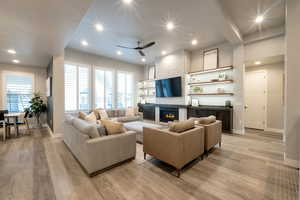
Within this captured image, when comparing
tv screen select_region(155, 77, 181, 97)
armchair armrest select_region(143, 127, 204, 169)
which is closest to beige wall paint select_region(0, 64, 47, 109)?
tv screen select_region(155, 77, 181, 97)

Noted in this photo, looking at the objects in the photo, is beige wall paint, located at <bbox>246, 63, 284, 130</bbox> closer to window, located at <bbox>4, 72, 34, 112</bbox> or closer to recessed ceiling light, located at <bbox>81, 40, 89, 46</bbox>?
recessed ceiling light, located at <bbox>81, 40, 89, 46</bbox>

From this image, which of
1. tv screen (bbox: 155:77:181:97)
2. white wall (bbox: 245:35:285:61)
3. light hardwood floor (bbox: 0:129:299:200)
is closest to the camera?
light hardwood floor (bbox: 0:129:299:200)

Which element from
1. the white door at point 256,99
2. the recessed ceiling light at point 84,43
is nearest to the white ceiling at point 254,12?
the white door at point 256,99

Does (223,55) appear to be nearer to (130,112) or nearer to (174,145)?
(130,112)

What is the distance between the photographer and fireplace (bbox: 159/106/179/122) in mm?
6025

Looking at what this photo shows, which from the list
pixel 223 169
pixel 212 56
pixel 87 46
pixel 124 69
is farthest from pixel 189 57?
pixel 223 169

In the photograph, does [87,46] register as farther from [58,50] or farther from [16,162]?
[16,162]

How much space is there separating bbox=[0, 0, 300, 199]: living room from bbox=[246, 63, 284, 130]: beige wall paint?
1.5 inches

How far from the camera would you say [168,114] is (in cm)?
632

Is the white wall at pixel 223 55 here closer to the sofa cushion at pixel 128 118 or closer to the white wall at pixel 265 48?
the white wall at pixel 265 48

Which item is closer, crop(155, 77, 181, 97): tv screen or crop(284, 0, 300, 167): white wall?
crop(284, 0, 300, 167): white wall

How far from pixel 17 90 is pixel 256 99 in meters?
10.4

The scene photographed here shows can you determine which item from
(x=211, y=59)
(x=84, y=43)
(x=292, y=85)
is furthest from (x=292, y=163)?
(x=84, y=43)

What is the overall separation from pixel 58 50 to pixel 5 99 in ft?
13.0
